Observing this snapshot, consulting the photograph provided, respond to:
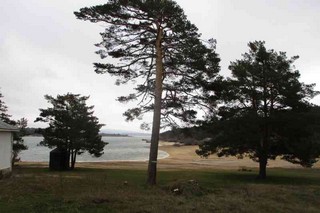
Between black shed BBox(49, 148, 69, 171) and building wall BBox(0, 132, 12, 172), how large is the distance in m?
9.87

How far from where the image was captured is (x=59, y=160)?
31.5 m

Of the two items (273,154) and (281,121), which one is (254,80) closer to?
(281,121)

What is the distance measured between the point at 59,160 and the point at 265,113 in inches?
678

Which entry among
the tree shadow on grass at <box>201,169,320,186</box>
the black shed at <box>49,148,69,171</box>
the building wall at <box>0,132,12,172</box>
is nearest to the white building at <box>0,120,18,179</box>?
the building wall at <box>0,132,12,172</box>

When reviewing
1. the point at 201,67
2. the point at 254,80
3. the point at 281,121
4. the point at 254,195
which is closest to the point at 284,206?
the point at 254,195

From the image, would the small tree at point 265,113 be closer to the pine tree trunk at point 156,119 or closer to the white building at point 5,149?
the pine tree trunk at point 156,119

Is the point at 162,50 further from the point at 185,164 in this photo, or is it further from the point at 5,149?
the point at 185,164

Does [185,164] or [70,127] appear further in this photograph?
[185,164]

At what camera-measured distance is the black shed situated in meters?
31.3

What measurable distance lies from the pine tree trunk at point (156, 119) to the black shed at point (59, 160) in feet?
48.1

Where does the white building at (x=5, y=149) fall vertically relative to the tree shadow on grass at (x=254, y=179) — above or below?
above

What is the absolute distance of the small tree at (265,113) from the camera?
2425 centimetres

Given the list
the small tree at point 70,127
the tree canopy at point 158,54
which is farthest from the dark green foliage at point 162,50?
the small tree at point 70,127

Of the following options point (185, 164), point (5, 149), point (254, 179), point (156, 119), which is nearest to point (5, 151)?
point (5, 149)
